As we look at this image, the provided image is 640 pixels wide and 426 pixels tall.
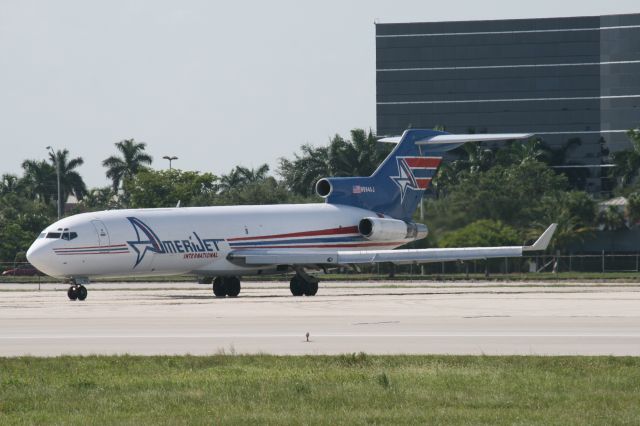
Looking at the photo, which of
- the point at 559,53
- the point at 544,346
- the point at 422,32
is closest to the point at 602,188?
the point at 559,53

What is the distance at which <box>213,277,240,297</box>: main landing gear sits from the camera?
170ft

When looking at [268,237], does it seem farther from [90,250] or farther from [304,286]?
[90,250]

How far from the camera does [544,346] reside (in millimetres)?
24156

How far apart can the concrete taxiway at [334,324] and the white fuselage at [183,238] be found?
1715 millimetres

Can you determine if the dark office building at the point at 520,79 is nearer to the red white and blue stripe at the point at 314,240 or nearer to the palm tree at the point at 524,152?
the palm tree at the point at 524,152

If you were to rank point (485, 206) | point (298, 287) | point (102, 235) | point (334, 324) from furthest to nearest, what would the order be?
point (485, 206)
point (298, 287)
point (102, 235)
point (334, 324)

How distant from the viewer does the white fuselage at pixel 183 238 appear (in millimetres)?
48188

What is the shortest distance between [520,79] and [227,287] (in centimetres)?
10570

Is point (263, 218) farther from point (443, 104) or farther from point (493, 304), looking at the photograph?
point (443, 104)

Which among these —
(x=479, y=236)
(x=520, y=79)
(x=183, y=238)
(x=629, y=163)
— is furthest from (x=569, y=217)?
(x=520, y=79)

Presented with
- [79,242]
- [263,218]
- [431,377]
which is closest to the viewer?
[431,377]

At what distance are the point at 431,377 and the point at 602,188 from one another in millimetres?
132700

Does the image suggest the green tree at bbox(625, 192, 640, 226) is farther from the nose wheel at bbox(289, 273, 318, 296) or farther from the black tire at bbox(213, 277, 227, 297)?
the black tire at bbox(213, 277, 227, 297)

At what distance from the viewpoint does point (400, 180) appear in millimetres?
59406
